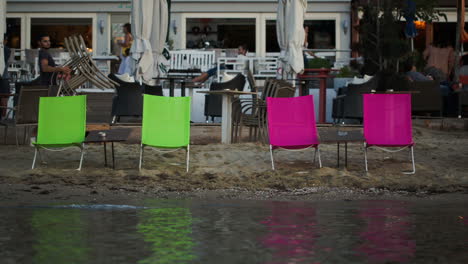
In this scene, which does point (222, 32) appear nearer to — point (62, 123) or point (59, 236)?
point (62, 123)

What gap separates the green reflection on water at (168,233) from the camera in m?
5.62

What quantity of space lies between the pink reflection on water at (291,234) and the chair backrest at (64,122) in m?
3.09

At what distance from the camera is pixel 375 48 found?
1772 centimetres

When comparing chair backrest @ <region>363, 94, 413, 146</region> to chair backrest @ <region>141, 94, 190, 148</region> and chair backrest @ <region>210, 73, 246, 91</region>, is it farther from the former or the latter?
chair backrest @ <region>210, 73, 246, 91</region>

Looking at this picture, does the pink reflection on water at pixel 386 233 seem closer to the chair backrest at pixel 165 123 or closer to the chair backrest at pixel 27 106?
the chair backrest at pixel 165 123

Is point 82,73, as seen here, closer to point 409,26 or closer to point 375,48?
point 375,48

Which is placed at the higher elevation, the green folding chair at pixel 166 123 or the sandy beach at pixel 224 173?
the green folding chair at pixel 166 123

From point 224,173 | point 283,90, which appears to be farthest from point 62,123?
point 283,90

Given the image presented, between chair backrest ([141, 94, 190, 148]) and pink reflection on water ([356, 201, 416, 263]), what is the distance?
8.53 ft

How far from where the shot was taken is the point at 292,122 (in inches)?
425

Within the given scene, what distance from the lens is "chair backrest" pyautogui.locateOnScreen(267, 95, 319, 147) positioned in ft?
35.1

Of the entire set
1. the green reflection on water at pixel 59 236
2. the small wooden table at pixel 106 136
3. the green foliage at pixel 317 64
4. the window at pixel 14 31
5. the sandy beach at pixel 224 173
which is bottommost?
the green reflection on water at pixel 59 236

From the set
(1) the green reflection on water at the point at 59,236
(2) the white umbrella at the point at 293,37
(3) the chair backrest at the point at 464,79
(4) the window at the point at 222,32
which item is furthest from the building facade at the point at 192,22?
(1) the green reflection on water at the point at 59,236

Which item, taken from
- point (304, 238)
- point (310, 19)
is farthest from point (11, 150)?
point (310, 19)
